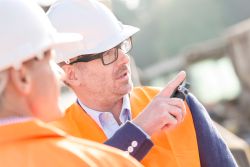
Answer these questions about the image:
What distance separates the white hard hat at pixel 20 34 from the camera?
88.0 inches

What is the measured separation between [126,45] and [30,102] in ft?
5.01

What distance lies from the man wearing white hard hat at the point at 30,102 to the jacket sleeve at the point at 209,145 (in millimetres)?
1267

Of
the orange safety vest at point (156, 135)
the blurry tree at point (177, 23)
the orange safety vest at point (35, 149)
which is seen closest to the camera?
the orange safety vest at point (35, 149)

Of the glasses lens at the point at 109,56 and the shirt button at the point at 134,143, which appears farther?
the glasses lens at the point at 109,56

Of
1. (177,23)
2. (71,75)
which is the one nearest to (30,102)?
→ (71,75)

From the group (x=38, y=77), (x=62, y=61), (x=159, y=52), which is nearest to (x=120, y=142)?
(x=62, y=61)

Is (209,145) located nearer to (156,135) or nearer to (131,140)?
(156,135)

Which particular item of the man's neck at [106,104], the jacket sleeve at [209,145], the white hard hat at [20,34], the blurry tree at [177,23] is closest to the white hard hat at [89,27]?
the man's neck at [106,104]

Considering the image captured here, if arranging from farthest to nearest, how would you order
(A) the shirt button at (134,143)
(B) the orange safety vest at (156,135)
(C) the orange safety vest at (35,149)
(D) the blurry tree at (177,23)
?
(D) the blurry tree at (177,23), (B) the orange safety vest at (156,135), (A) the shirt button at (134,143), (C) the orange safety vest at (35,149)

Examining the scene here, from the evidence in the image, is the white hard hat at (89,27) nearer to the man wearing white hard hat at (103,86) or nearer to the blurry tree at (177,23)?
the man wearing white hard hat at (103,86)

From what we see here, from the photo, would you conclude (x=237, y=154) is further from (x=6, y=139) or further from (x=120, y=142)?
(x=6, y=139)

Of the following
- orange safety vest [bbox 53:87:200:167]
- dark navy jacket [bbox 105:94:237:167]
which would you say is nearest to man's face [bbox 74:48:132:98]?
orange safety vest [bbox 53:87:200:167]

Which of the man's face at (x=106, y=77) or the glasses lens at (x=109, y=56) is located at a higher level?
the glasses lens at (x=109, y=56)

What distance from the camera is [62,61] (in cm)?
380
